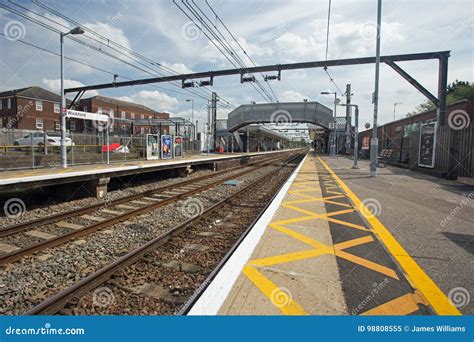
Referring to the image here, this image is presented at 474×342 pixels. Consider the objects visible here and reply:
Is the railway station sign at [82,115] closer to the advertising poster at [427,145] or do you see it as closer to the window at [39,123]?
the advertising poster at [427,145]

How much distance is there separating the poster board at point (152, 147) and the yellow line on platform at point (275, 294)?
18.1m

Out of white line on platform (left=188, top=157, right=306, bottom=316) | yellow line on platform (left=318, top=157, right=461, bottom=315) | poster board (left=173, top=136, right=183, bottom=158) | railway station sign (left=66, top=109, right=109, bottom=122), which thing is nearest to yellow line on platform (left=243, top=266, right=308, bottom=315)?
white line on platform (left=188, top=157, right=306, bottom=316)

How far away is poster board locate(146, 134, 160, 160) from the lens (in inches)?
794

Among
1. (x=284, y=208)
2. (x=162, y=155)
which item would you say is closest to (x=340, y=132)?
(x=162, y=155)

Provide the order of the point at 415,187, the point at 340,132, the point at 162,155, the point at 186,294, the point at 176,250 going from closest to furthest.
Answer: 1. the point at 186,294
2. the point at 176,250
3. the point at 415,187
4. the point at 162,155
5. the point at 340,132

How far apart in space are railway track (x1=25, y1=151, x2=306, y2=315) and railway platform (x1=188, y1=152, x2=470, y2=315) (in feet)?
1.66

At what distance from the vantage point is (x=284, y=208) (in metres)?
7.12

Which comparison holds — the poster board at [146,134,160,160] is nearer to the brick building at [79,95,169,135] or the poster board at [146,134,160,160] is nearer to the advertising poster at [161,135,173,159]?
the advertising poster at [161,135,173,159]

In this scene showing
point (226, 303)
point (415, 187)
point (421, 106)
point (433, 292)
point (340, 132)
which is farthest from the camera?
point (421, 106)

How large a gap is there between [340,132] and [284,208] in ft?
150

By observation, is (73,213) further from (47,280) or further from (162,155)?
(162,155)

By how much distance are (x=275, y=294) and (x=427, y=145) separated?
17.0 m

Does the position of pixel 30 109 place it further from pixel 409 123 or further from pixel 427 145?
pixel 427 145

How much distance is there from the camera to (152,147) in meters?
20.8
